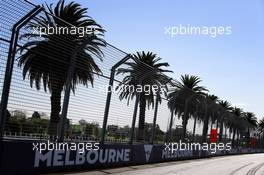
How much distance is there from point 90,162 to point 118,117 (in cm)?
202

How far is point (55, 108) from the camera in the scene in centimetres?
1170

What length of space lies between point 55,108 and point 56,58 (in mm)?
1256

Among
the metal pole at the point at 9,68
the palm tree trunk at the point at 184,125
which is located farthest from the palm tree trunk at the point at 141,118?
the metal pole at the point at 9,68

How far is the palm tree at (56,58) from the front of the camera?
10.5 meters

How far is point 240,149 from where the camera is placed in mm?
48219

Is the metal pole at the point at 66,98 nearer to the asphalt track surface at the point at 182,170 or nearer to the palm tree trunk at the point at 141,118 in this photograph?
the asphalt track surface at the point at 182,170

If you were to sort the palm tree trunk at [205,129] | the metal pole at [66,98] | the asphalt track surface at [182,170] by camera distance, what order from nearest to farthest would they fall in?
the metal pole at [66,98] < the asphalt track surface at [182,170] < the palm tree trunk at [205,129]

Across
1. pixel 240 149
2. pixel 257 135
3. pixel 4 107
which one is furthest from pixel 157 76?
pixel 257 135

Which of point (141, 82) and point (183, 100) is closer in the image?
point (141, 82)

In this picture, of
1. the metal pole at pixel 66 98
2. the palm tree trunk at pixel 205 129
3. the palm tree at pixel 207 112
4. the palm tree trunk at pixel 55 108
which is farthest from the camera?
the palm tree trunk at pixel 205 129
